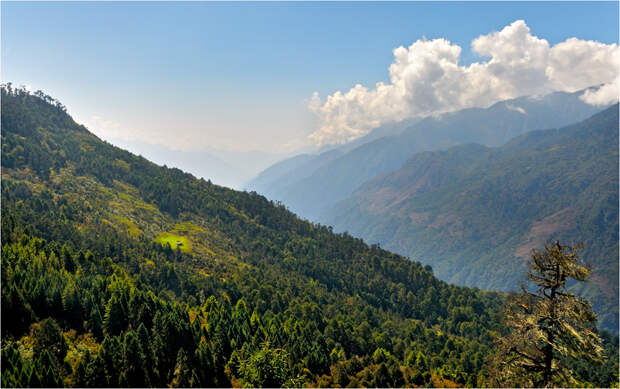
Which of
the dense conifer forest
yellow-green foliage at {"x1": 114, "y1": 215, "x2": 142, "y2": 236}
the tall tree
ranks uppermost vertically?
the tall tree

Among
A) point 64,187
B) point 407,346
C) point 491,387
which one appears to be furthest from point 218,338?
point 64,187

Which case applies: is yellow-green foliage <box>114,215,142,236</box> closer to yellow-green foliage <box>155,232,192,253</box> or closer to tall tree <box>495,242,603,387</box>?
yellow-green foliage <box>155,232,192,253</box>

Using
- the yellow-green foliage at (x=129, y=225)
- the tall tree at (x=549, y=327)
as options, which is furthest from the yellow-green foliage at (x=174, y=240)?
the tall tree at (x=549, y=327)

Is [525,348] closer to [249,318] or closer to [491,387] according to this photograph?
[491,387]

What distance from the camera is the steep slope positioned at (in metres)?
50.6

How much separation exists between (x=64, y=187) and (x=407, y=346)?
619 ft

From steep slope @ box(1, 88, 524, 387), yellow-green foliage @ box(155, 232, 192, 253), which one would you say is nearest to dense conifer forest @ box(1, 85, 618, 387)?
steep slope @ box(1, 88, 524, 387)

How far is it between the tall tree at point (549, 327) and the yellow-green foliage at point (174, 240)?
514 ft

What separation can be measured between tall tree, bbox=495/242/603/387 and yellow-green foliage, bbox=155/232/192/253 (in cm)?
15682

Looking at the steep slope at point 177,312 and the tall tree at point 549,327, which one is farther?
the steep slope at point 177,312

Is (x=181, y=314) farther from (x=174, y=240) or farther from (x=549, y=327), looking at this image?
(x=174, y=240)

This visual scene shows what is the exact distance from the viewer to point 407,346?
116938 mm

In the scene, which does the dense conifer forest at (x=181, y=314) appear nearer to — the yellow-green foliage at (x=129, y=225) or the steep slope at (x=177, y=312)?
the steep slope at (x=177, y=312)

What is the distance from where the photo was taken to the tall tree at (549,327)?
22703 mm
